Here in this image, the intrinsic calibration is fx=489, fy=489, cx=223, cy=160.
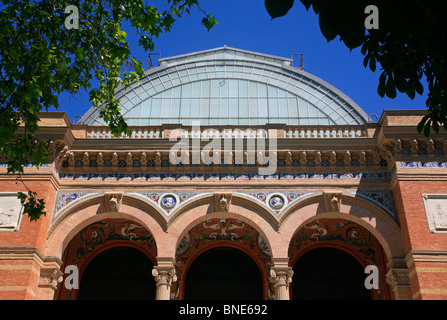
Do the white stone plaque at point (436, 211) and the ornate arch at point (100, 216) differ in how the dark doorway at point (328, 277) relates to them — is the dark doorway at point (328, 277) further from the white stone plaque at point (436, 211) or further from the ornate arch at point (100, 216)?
the ornate arch at point (100, 216)

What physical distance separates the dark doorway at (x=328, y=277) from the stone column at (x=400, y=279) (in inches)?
103

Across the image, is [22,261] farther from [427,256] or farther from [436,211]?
[436,211]

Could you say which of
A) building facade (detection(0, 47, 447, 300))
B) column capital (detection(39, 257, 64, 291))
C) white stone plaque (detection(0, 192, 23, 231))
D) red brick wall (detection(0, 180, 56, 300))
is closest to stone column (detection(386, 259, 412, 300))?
building facade (detection(0, 47, 447, 300))

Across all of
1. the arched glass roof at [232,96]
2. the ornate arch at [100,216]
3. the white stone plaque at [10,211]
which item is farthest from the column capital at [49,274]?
the arched glass roof at [232,96]

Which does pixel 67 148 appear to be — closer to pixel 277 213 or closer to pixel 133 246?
pixel 133 246

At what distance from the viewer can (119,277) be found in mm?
16094

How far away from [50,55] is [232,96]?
1198 centimetres

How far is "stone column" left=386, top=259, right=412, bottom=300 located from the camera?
42.4 feet

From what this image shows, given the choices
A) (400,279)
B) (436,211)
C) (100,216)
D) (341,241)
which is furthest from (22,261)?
(436,211)

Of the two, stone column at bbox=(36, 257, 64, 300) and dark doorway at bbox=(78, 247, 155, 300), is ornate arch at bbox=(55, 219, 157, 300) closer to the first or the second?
dark doorway at bbox=(78, 247, 155, 300)

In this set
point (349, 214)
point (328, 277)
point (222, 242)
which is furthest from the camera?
point (222, 242)

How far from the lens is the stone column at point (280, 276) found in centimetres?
1311

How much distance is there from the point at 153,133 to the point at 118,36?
5.48m

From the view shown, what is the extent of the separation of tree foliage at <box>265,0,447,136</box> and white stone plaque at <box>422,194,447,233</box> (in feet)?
26.1
